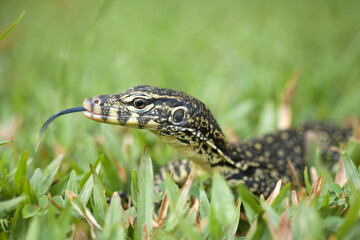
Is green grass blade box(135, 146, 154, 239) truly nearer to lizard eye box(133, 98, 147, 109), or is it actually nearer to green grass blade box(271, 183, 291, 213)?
lizard eye box(133, 98, 147, 109)

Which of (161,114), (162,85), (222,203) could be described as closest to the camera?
(222,203)

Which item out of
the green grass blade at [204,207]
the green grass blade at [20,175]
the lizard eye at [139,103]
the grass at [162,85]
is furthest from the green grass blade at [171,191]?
the green grass blade at [20,175]

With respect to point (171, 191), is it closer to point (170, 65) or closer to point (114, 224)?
point (114, 224)

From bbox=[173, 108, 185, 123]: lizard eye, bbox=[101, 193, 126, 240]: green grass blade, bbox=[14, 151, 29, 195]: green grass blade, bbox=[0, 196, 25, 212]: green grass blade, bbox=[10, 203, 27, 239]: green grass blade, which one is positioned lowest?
bbox=[101, 193, 126, 240]: green grass blade

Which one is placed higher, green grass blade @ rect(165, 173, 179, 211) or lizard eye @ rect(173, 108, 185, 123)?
lizard eye @ rect(173, 108, 185, 123)

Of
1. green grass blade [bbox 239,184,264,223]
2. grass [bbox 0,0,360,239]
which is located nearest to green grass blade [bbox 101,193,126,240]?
grass [bbox 0,0,360,239]

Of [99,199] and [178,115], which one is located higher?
[178,115]

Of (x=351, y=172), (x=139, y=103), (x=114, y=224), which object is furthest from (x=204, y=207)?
(x=351, y=172)
